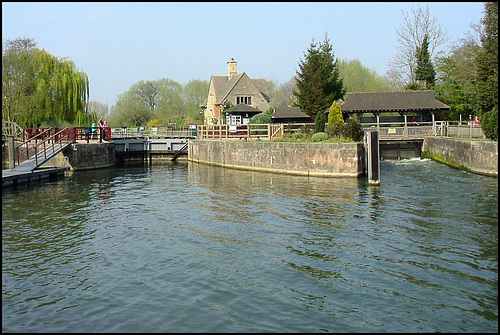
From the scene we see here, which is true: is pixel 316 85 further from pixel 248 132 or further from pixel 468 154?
pixel 468 154

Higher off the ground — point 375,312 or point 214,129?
point 214,129

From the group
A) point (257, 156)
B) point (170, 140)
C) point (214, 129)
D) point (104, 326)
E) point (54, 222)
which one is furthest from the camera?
point (170, 140)

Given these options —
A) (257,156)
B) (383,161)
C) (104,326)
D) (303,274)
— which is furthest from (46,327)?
(383,161)

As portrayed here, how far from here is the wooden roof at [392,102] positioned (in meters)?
38.5

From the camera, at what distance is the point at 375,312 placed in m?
8.37

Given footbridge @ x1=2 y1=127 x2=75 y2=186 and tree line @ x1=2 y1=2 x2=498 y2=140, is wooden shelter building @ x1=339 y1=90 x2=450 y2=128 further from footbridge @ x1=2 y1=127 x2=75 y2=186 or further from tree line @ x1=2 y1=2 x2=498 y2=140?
footbridge @ x1=2 y1=127 x2=75 y2=186

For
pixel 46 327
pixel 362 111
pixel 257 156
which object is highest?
pixel 362 111

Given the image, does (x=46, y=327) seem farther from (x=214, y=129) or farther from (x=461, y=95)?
(x=461, y=95)

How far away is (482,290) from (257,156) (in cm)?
2216

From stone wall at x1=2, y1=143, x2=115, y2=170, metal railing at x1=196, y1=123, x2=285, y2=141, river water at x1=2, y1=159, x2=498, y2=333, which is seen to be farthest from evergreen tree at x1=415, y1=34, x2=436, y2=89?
stone wall at x1=2, y1=143, x2=115, y2=170

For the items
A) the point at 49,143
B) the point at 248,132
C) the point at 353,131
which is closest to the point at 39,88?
the point at 49,143

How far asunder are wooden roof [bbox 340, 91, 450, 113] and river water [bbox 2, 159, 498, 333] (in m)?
18.5

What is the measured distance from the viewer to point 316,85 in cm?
4897

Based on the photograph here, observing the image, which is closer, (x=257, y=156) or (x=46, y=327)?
(x=46, y=327)
